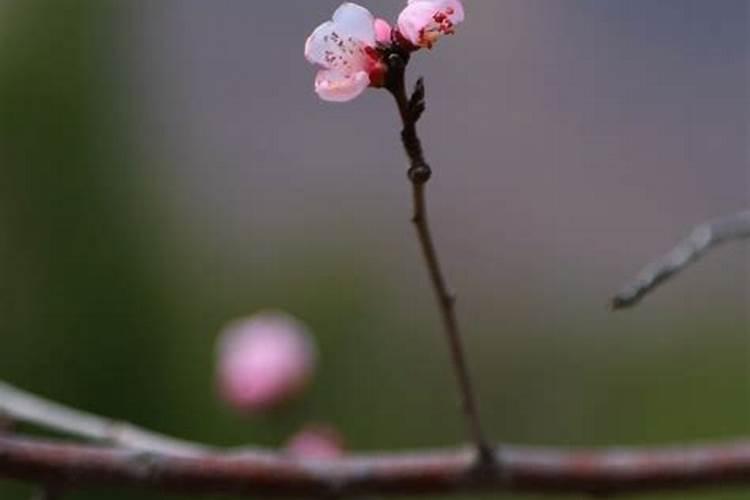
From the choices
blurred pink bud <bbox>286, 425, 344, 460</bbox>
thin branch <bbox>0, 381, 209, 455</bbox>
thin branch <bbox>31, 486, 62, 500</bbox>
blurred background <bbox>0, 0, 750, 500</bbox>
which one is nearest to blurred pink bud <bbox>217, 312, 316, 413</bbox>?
blurred pink bud <bbox>286, 425, 344, 460</bbox>

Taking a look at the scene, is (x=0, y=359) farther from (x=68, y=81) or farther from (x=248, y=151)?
(x=248, y=151)

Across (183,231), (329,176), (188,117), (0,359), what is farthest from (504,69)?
(0,359)

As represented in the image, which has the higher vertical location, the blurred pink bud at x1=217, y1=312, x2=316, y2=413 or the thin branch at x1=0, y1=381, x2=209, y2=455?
the thin branch at x1=0, y1=381, x2=209, y2=455

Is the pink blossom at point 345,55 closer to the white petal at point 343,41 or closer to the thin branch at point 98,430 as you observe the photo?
the white petal at point 343,41

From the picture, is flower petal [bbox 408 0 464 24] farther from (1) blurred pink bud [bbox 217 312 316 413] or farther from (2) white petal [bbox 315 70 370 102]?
(1) blurred pink bud [bbox 217 312 316 413]

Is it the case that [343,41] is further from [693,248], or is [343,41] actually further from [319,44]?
[693,248]

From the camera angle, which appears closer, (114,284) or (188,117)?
(114,284)

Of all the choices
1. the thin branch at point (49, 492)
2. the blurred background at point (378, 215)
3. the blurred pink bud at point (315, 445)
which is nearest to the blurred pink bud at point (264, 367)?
the blurred pink bud at point (315, 445)
